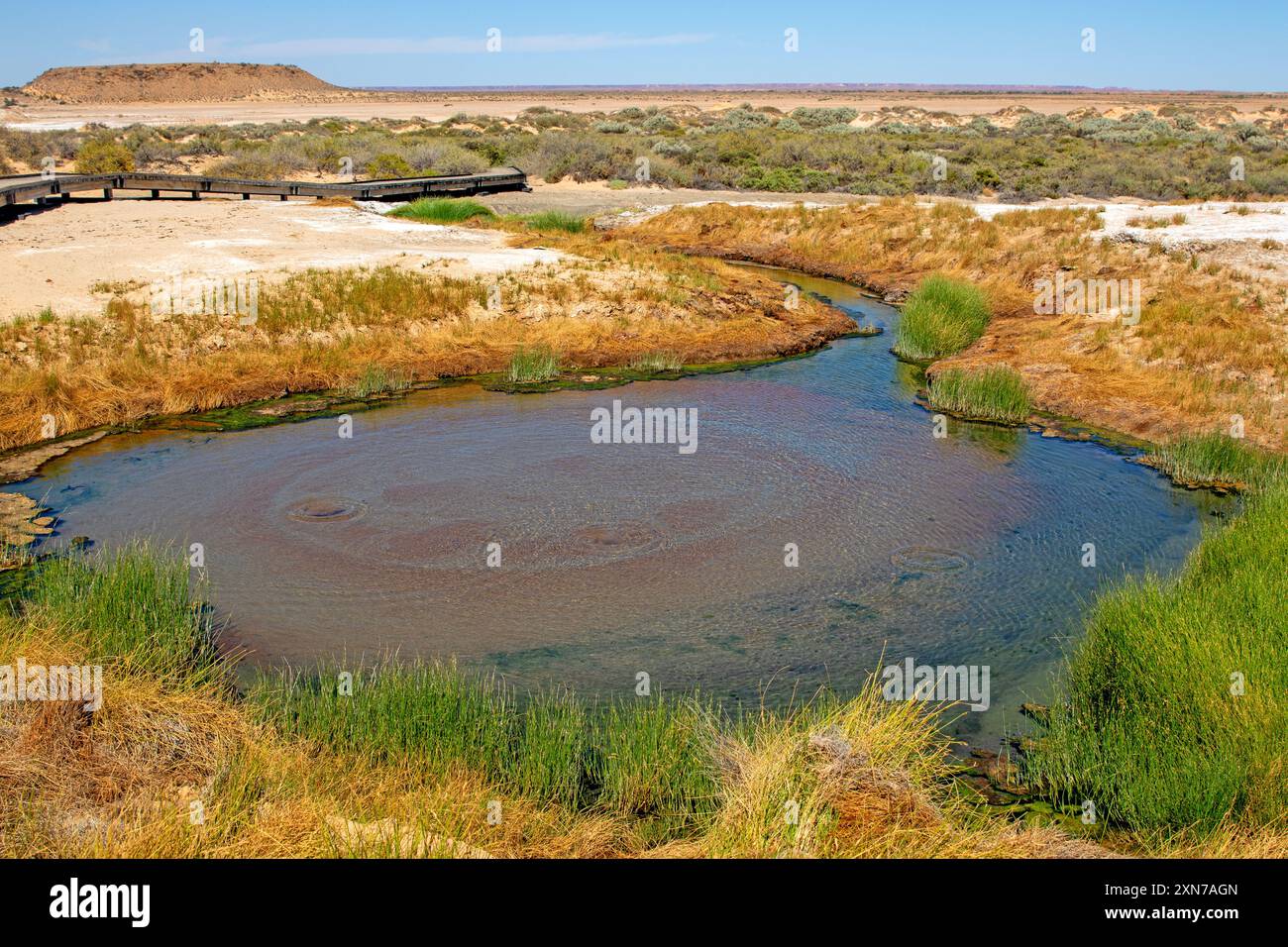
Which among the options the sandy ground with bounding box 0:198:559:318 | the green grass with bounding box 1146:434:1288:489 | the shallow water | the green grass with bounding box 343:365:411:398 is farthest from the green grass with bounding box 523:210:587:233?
the green grass with bounding box 1146:434:1288:489

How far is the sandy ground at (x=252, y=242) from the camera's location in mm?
19797

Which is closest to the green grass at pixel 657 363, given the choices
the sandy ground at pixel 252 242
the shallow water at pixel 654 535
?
the shallow water at pixel 654 535

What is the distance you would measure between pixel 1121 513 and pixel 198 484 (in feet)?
35.7

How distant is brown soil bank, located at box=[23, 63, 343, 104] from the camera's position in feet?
452

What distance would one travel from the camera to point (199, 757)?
656 centimetres

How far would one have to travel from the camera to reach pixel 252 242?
2394 cm

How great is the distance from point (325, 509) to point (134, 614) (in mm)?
4053

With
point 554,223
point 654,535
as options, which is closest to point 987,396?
point 654,535

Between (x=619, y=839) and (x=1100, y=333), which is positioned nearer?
(x=619, y=839)

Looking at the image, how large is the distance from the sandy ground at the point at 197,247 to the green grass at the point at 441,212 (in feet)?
3.89

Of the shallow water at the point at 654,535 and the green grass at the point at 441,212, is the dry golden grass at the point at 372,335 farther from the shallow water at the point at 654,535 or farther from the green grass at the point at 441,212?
the green grass at the point at 441,212

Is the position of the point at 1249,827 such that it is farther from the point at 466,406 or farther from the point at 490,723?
the point at 466,406

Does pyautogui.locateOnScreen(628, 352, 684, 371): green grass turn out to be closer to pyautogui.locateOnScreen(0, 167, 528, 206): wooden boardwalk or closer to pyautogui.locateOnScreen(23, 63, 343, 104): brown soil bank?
pyautogui.locateOnScreen(0, 167, 528, 206): wooden boardwalk

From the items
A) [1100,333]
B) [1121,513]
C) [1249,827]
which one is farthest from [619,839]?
[1100,333]
